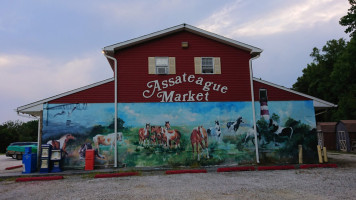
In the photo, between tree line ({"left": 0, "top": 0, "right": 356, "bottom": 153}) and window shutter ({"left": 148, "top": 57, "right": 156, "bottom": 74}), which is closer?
window shutter ({"left": 148, "top": 57, "right": 156, "bottom": 74})

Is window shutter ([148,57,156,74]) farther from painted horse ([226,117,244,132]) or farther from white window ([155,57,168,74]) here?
painted horse ([226,117,244,132])

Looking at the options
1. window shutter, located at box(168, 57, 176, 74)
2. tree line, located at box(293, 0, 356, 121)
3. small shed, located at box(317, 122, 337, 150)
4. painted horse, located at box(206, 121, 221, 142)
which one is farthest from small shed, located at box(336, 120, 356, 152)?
window shutter, located at box(168, 57, 176, 74)

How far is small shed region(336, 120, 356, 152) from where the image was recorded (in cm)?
2784

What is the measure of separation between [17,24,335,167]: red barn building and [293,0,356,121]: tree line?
57.6 feet

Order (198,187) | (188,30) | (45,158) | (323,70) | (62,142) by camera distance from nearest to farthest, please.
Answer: (198,187), (45,158), (62,142), (188,30), (323,70)

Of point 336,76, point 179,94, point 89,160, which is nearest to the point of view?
point 89,160

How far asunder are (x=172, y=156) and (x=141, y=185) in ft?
15.7

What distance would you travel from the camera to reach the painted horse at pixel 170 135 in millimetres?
14156

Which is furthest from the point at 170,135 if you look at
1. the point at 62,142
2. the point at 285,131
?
the point at 285,131

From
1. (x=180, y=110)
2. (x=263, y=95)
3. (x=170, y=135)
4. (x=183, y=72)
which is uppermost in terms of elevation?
(x=183, y=72)

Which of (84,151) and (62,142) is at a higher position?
(62,142)

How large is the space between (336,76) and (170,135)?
34.3 metres

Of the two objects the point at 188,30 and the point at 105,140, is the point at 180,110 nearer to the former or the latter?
the point at 105,140

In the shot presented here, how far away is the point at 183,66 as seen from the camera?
15.0 metres
